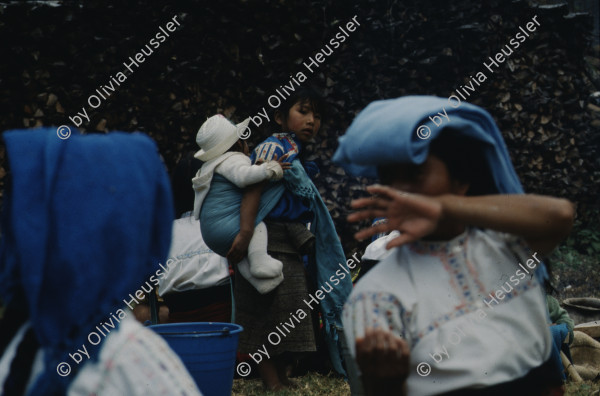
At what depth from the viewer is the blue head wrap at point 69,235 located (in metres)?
1.15

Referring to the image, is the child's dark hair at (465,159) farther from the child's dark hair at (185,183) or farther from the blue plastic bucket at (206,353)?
the child's dark hair at (185,183)

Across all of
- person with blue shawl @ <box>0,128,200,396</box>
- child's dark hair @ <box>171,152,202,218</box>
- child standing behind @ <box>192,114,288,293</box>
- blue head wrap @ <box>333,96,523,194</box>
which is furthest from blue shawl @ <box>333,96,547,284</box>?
child's dark hair @ <box>171,152,202,218</box>

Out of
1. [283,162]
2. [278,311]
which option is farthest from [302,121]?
[278,311]

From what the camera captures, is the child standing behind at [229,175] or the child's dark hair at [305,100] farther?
the child's dark hair at [305,100]

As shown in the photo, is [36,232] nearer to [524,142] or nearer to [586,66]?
[524,142]

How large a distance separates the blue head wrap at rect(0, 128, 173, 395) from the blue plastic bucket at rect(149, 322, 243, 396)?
1914 mm

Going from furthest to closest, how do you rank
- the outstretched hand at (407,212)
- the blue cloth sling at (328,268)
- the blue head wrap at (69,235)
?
the blue cloth sling at (328,268) → the outstretched hand at (407,212) → the blue head wrap at (69,235)

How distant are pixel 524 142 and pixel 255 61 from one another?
138 inches

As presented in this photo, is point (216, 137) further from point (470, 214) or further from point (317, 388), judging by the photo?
point (470, 214)

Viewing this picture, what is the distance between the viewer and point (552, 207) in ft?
4.91

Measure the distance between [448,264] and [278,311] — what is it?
2435mm

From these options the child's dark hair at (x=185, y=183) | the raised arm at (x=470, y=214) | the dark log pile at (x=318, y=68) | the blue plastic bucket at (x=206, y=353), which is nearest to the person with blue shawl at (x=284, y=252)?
the child's dark hair at (x=185, y=183)

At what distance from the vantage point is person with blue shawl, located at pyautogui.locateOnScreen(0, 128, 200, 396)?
1.15 m

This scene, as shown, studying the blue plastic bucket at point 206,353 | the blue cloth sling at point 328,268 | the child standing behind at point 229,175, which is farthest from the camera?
the blue cloth sling at point 328,268
